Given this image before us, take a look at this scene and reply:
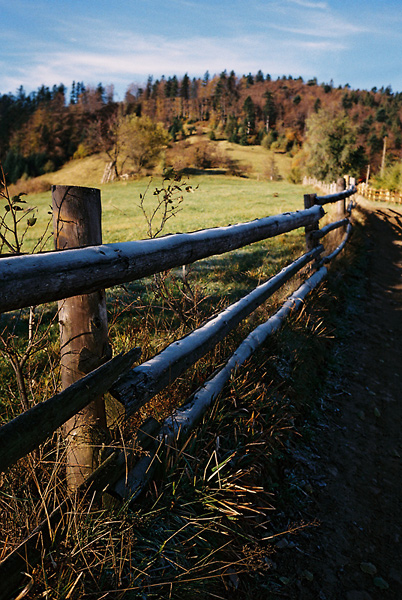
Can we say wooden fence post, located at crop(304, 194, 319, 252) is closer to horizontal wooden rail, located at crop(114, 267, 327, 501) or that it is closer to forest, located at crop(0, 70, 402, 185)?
horizontal wooden rail, located at crop(114, 267, 327, 501)

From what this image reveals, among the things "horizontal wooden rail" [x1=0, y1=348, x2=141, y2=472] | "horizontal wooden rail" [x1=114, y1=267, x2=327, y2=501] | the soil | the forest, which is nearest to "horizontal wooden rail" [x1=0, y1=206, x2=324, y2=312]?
"horizontal wooden rail" [x1=0, y1=348, x2=141, y2=472]

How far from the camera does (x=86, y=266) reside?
1.32 metres

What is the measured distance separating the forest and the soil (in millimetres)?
28565

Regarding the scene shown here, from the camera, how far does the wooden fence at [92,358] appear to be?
1.15m

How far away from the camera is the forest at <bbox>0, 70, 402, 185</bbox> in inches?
1348

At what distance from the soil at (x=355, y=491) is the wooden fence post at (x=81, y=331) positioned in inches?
45.5

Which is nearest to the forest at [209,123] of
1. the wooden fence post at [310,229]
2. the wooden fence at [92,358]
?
the wooden fence post at [310,229]

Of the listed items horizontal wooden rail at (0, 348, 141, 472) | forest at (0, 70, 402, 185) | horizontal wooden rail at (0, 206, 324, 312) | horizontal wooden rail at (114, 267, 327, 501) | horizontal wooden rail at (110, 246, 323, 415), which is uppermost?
forest at (0, 70, 402, 185)

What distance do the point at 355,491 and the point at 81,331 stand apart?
81.8 inches

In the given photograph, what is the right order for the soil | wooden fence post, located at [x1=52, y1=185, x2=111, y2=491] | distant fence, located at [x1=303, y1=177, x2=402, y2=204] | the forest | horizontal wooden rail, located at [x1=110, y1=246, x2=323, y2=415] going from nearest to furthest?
wooden fence post, located at [x1=52, y1=185, x2=111, y2=491]
horizontal wooden rail, located at [x1=110, y1=246, x2=323, y2=415]
the soil
distant fence, located at [x1=303, y1=177, x2=402, y2=204]
the forest

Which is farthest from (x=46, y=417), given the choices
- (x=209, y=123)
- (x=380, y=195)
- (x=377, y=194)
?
(x=209, y=123)

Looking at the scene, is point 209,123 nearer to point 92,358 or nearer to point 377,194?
point 377,194

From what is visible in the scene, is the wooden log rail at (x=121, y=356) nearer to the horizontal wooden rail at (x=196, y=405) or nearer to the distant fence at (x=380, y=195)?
the horizontal wooden rail at (x=196, y=405)

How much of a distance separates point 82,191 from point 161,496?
1440 millimetres
